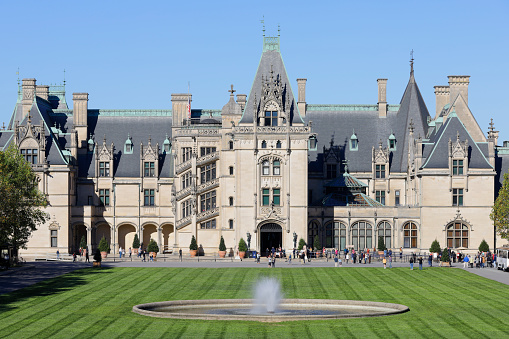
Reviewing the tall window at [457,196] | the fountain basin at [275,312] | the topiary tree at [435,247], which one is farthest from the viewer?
the tall window at [457,196]

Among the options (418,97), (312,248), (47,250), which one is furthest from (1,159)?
(418,97)

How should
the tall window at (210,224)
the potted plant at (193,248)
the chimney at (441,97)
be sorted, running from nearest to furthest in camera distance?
1. the potted plant at (193,248)
2. the tall window at (210,224)
3. the chimney at (441,97)

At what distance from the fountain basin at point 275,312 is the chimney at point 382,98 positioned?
61813 millimetres

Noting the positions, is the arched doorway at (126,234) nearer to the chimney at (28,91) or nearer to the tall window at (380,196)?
the chimney at (28,91)

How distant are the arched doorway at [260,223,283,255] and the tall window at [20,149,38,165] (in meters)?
27.3

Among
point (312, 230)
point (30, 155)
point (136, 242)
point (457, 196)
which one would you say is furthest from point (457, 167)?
point (30, 155)

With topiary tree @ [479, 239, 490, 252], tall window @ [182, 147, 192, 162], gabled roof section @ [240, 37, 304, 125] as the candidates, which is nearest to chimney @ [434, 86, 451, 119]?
topiary tree @ [479, 239, 490, 252]

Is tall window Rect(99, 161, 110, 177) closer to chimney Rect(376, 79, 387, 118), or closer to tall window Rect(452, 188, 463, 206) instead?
chimney Rect(376, 79, 387, 118)

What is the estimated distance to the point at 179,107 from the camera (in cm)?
11806

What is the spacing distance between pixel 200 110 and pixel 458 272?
4763 centimetres

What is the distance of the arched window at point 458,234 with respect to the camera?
106375 mm

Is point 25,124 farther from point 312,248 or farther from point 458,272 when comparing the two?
point 458,272

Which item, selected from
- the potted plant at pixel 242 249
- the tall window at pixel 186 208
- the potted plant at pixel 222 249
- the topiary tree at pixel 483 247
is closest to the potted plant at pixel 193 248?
the potted plant at pixel 222 249

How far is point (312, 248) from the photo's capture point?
10756 centimetres
